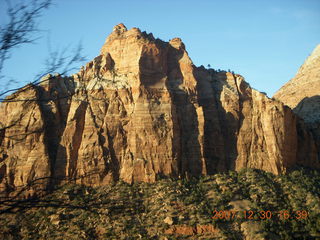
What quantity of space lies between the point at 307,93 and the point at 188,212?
5735cm

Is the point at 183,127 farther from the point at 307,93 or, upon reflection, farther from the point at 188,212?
the point at 307,93

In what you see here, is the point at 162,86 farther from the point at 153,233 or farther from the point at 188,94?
the point at 153,233

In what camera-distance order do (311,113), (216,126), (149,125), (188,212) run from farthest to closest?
(311,113) < (216,126) < (149,125) < (188,212)

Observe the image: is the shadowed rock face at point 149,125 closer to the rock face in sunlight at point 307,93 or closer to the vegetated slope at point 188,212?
the vegetated slope at point 188,212

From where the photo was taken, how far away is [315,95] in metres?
98.6

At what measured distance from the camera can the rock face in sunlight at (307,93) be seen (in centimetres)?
8864

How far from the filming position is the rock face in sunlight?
88.6 meters

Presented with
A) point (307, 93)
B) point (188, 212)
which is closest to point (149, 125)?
point (188, 212)

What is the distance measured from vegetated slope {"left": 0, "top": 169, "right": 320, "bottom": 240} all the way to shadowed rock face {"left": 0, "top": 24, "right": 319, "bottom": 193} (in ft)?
11.8

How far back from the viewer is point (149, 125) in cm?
6762
